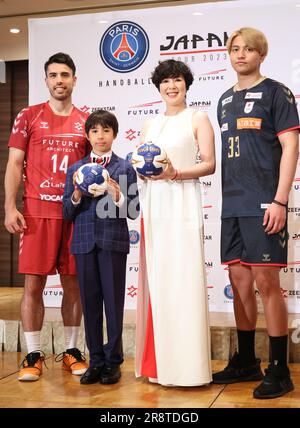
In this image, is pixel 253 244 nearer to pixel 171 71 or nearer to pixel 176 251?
pixel 176 251

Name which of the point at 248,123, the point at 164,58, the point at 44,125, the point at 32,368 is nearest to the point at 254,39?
the point at 248,123

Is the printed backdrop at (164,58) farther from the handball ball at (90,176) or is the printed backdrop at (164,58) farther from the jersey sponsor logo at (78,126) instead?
the handball ball at (90,176)

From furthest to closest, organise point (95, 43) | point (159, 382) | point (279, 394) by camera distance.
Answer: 1. point (95, 43)
2. point (159, 382)
3. point (279, 394)

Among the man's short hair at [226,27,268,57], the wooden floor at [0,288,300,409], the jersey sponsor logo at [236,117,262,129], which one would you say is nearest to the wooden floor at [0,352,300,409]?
the wooden floor at [0,288,300,409]

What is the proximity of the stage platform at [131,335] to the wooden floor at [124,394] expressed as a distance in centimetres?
22

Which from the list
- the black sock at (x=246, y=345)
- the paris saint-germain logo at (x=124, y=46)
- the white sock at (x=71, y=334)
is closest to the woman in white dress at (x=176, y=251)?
the black sock at (x=246, y=345)

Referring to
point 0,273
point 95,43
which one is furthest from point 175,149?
point 0,273

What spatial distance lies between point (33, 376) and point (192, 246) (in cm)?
106

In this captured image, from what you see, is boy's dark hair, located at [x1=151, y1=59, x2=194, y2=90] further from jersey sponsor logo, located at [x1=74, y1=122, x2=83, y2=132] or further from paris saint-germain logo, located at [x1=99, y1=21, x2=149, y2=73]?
paris saint-germain logo, located at [x1=99, y1=21, x2=149, y2=73]

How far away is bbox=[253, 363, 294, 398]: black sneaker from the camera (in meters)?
2.56

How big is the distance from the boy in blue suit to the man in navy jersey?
50 cm

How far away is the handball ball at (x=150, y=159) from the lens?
8.40 feet

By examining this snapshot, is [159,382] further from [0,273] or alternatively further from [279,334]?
[0,273]

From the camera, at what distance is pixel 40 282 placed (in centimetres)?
309
